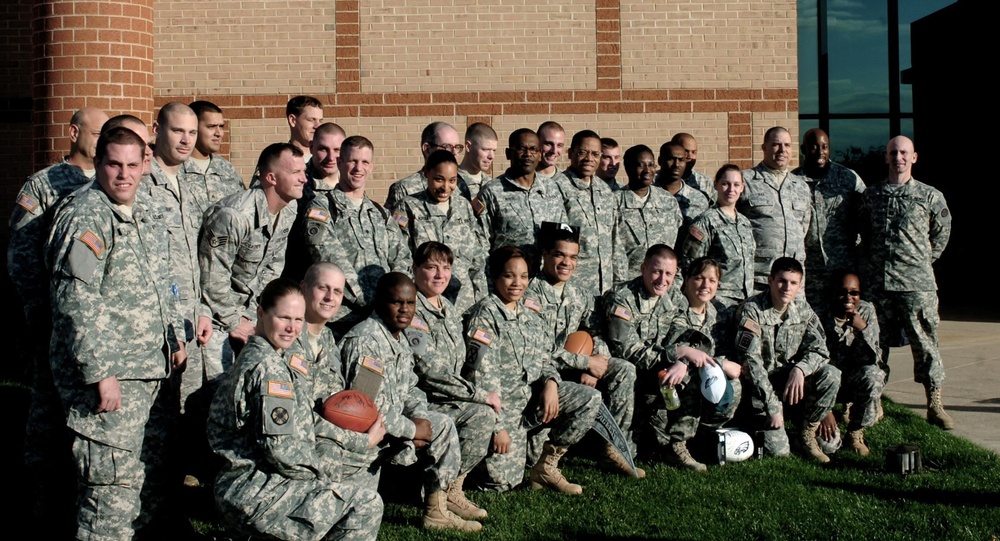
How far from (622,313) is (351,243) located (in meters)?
2.13

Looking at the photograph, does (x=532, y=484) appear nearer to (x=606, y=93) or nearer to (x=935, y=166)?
(x=606, y=93)

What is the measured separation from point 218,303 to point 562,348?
2.44m

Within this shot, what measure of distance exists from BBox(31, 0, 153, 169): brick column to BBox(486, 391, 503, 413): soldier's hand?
19.8 feet

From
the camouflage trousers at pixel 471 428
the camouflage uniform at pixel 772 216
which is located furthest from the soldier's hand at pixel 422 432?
the camouflage uniform at pixel 772 216

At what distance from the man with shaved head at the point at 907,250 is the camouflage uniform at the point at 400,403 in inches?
188

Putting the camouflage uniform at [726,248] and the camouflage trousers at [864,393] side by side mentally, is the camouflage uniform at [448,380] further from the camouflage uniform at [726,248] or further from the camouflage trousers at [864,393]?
the camouflage trousers at [864,393]

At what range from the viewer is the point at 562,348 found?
730 centimetres

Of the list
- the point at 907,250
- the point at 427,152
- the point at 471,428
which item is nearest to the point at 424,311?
the point at 471,428

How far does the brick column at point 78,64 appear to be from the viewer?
10523 millimetres

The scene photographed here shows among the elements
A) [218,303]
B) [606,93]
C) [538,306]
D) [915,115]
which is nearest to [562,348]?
[538,306]

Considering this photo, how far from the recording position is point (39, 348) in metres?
5.48

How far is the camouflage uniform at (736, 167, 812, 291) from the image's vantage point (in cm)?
884

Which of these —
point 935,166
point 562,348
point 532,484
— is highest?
point 935,166

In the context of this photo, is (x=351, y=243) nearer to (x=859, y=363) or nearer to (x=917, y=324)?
(x=859, y=363)
